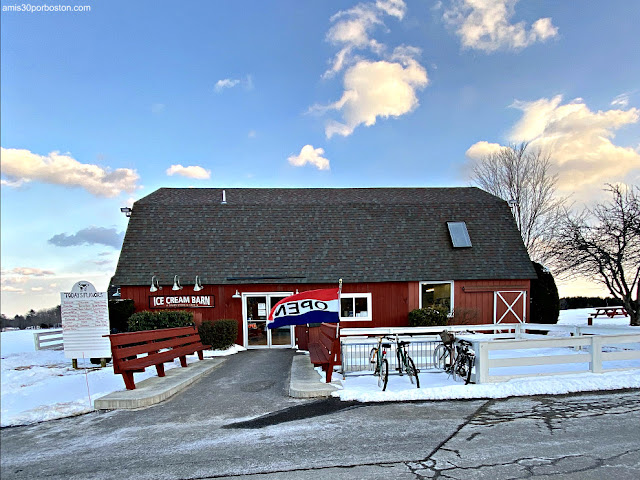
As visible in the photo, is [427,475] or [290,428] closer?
[427,475]

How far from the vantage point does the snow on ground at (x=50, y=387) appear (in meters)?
6.39

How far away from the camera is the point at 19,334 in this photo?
18672 mm

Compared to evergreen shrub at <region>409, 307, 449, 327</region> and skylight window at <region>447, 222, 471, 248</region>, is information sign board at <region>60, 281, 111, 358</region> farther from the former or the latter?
skylight window at <region>447, 222, 471, 248</region>

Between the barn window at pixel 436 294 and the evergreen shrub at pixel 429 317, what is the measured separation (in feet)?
2.57

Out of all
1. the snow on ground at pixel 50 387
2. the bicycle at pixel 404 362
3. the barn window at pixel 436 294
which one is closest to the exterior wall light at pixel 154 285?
the snow on ground at pixel 50 387

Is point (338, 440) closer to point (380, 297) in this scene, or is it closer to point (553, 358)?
point (553, 358)

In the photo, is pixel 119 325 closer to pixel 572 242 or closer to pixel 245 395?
pixel 245 395

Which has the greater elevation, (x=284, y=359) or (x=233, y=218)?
(x=233, y=218)

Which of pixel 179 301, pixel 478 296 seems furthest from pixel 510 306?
pixel 179 301

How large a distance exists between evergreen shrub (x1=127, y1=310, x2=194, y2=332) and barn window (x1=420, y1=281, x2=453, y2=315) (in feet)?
29.7

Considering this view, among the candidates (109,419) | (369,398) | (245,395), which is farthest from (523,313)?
(109,419)

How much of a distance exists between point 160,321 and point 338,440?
9866 millimetres

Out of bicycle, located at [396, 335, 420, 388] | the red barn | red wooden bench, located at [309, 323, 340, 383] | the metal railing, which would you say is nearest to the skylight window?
the red barn

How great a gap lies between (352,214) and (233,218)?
533cm
